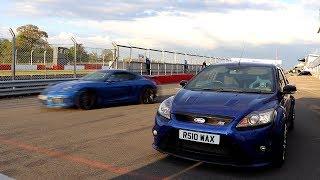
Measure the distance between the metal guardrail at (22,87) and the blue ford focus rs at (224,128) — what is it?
10.5m

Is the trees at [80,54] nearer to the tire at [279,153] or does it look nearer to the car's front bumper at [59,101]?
the car's front bumper at [59,101]

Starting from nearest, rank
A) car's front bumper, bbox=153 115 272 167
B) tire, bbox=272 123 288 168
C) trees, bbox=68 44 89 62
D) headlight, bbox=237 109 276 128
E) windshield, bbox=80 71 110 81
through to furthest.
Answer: car's front bumper, bbox=153 115 272 167 → headlight, bbox=237 109 276 128 → tire, bbox=272 123 288 168 → windshield, bbox=80 71 110 81 → trees, bbox=68 44 89 62

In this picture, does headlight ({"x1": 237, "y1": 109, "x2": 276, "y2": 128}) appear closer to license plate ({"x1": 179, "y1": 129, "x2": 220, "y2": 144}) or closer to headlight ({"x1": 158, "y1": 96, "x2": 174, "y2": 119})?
license plate ({"x1": 179, "y1": 129, "x2": 220, "y2": 144})

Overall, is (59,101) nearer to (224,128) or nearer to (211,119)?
(211,119)

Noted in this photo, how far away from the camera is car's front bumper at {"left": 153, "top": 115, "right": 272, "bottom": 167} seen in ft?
17.2

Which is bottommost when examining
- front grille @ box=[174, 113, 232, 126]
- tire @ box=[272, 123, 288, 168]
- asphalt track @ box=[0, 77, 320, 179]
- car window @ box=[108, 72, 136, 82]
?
asphalt track @ box=[0, 77, 320, 179]

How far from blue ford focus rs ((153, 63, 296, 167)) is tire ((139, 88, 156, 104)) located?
7762 millimetres

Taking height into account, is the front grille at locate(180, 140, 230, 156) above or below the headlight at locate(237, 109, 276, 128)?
below

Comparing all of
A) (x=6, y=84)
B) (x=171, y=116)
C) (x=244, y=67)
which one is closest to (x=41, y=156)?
(x=171, y=116)

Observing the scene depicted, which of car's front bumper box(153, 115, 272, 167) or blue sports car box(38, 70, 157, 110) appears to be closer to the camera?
car's front bumper box(153, 115, 272, 167)

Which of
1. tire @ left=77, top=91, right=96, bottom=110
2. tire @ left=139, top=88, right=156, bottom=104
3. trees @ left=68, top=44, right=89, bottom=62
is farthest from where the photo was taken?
trees @ left=68, top=44, right=89, bottom=62

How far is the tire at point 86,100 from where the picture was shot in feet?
38.5

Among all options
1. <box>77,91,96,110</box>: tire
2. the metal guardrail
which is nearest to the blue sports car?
<box>77,91,96,110</box>: tire

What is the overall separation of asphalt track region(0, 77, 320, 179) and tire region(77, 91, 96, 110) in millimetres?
1302
